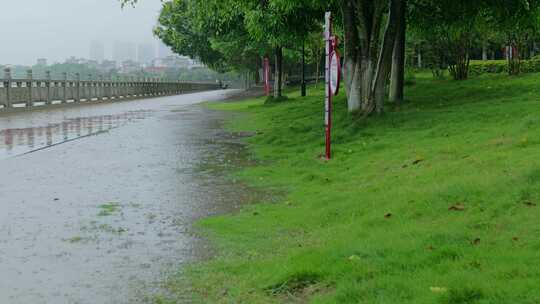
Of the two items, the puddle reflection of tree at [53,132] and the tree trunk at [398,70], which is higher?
the tree trunk at [398,70]

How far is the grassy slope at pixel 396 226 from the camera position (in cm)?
466

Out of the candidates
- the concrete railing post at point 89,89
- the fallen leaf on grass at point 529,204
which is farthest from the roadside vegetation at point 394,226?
the concrete railing post at point 89,89

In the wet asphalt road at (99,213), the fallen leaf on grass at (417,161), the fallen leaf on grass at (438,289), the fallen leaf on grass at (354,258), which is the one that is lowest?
the wet asphalt road at (99,213)

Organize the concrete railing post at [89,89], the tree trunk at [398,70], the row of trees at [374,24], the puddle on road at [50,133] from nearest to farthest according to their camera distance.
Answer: the puddle on road at [50,133] < the row of trees at [374,24] < the tree trunk at [398,70] < the concrete railing post at [89,89]

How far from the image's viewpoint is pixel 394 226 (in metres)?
6.33

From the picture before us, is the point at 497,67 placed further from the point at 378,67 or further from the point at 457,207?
the point at 457,207

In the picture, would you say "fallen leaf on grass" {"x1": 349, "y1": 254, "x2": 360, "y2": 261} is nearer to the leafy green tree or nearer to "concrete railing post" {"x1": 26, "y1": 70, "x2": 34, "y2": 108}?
the leafy green tree

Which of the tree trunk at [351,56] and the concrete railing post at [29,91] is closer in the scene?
the tree trunk at [351,56]

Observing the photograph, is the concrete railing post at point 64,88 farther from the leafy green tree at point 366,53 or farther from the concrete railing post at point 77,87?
the leafy green tree at point 366,53

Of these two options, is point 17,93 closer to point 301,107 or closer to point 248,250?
point 301,107

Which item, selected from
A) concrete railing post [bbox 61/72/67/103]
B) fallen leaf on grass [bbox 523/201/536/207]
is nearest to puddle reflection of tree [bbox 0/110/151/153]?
fallen leaf on grass [bbox 523/201/536/207]

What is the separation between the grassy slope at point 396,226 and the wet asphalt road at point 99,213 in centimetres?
55

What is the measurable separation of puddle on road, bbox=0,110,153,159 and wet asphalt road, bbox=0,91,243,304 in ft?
0.26

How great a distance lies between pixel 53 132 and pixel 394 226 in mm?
14586
